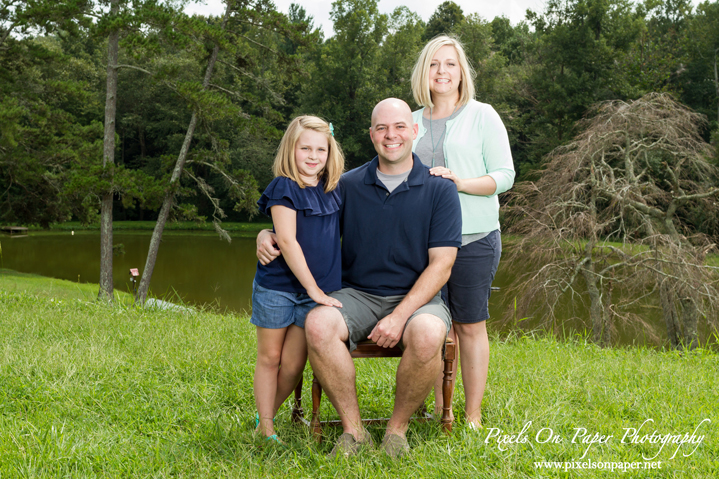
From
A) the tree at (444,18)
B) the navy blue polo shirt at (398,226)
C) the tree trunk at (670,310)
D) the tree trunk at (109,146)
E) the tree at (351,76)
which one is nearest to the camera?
the navy blue polo shirt at (398,226)

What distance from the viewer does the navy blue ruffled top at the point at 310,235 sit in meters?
2.45

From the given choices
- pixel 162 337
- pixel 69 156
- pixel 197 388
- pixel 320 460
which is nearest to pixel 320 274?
pixel 320 460

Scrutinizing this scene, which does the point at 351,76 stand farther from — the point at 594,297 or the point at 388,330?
the point at 388,330

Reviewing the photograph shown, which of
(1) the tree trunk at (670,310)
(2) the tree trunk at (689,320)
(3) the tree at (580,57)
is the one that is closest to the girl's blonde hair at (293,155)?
(1) the tree trunk at (670,310)

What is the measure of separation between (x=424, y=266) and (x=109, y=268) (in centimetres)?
929

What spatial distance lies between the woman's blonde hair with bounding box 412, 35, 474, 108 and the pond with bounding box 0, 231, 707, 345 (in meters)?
7.59

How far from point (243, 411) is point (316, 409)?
0.70 m

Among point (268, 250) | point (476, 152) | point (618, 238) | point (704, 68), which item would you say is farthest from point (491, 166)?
point (704, 68)

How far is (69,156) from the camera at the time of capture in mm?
13094

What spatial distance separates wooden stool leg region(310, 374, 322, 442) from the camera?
8.12ft

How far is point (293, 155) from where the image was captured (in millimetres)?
2502

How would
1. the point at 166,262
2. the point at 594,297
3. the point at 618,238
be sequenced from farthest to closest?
the point at 166,262 < the point at 618,238 < the point at 594,297

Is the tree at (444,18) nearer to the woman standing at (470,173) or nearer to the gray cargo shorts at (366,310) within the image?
the woman standing at (470,173)

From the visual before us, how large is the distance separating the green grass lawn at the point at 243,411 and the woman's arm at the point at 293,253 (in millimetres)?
628
